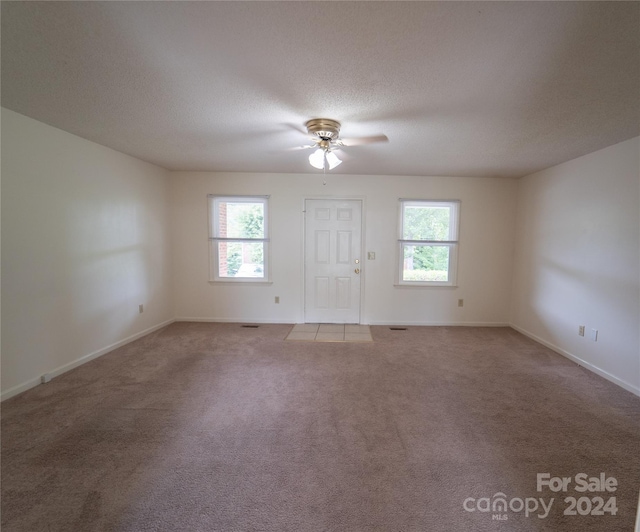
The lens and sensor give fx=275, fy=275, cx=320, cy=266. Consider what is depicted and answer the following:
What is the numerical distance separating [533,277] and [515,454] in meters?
2.94

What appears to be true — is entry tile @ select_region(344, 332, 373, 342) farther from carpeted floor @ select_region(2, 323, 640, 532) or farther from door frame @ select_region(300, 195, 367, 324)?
carpeted floor @ select_region(2, 323, 640, 532)

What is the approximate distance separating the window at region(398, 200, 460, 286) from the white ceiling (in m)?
1.62

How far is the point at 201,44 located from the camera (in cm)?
141

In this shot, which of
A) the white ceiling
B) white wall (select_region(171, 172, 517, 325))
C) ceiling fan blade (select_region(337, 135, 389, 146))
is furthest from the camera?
white wall (select_region(171, 172, 517, 325))

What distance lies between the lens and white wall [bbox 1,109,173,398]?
226 cm

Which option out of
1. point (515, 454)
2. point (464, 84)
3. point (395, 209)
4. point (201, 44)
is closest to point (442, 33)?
point (464, 84)

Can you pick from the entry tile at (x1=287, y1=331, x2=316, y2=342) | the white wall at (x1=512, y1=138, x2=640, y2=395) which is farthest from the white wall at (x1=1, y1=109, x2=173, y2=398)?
the white wall at (x1=512, y1=138, x2=640, y2=395)

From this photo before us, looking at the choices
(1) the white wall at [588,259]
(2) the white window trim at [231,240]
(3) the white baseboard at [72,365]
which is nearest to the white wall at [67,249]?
(3) the white baseboard at [72,365]

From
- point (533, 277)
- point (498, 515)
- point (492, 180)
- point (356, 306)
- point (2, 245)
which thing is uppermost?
point (492, 180)

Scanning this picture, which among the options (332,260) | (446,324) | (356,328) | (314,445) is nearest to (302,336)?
(356,328)

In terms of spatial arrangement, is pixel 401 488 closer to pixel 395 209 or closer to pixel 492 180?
pixel 395 209

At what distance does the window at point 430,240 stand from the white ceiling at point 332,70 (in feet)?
5.32

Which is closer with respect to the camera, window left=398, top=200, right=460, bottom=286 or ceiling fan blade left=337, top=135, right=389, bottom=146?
ceiling fan blade left=337, top=135, right=389, bottom=146

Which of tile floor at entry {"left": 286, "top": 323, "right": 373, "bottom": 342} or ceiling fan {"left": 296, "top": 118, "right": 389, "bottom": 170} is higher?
ceiling fan {"left": 296, "top": 118, "right": 389, "bottom": 170}
